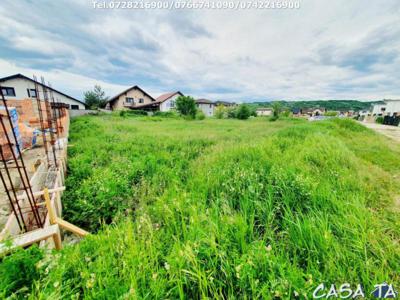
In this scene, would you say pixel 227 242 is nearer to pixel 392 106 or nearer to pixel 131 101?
pixel 131 101

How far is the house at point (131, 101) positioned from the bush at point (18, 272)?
35578mm

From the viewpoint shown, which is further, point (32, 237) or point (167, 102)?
point (167, 102)

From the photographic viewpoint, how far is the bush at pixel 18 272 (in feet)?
3.63

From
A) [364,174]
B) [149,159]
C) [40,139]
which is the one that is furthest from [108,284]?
[40,139]

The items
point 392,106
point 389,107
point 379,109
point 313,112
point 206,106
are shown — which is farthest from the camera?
point 313,112

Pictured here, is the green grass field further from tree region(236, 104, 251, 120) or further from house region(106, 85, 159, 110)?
Answer: house region(106, 85, 159, 110)

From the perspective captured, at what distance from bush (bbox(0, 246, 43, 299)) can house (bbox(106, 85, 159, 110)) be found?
3558 cm

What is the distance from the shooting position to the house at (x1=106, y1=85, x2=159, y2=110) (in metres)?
34.8

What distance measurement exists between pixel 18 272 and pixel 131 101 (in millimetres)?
39278

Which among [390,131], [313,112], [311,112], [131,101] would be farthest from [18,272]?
[311,112]

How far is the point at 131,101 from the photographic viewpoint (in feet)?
118

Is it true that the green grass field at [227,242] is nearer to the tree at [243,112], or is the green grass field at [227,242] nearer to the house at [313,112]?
the tree at [243,112]

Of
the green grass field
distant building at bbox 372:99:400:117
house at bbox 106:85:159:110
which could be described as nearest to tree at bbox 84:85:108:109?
house at bbox 106:85:159:110

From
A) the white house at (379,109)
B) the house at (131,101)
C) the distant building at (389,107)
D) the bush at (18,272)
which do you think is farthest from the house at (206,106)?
the white house at (379,109)
